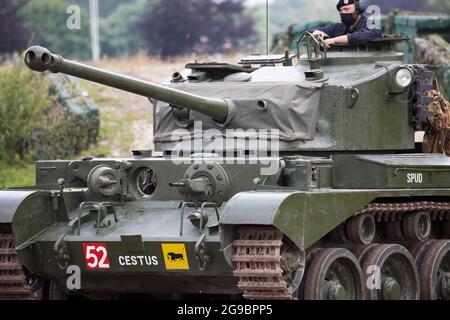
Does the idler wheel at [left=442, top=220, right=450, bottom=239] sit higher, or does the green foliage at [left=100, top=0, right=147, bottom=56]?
the green foliage at [left=100, top=0, right=147, bottom=56]

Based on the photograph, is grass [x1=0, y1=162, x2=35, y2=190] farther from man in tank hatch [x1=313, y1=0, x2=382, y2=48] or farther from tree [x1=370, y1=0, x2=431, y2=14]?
tree [x1=370, y1=0, x2=431, y2=14]

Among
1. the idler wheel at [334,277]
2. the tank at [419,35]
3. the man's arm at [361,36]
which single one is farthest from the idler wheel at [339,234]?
the tank at [419,35]

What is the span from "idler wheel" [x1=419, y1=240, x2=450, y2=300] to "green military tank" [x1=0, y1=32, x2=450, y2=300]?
2cm

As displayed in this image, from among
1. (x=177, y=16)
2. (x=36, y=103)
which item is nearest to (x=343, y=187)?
(x=36, y=103)

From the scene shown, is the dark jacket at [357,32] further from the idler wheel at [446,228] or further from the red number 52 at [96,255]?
the red number 52 at [96,255]

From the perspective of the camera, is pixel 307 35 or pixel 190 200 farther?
pixel 307 35

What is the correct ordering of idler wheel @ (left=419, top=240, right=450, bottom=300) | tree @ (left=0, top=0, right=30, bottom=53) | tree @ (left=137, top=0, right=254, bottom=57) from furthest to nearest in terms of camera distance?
tree @ (left=137, top=0, right=254, bottom=57) → tree @ (left=0, top=0, right=30, bottom=53) → idler wheel @ (left=419, top=240, right=450, bottom=300)

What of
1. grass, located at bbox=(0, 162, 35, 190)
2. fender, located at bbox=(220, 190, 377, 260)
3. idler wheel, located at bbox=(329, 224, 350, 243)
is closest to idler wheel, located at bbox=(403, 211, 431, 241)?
idler wheel, located at bbox=(329, 224, 350, 243)

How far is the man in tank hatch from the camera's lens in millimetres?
19297

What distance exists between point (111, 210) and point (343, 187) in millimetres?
2810

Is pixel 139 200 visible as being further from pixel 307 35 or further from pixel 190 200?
pixel 307 35

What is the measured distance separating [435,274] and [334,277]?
6.48ft

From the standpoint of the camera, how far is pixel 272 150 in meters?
18.1

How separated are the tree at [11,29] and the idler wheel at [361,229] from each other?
30605 mm
